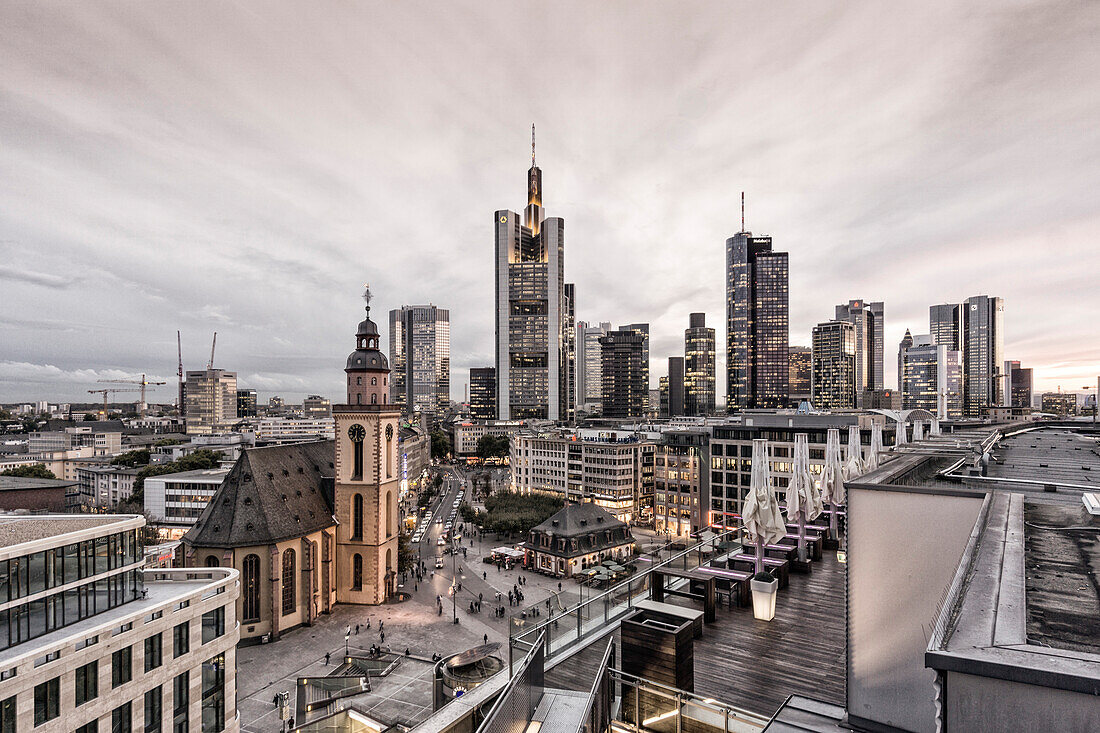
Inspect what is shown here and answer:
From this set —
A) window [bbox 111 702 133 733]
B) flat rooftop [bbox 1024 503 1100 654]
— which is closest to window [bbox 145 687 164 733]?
window [bbox 111 702 133 733]

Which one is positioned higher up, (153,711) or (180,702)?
(153,711)

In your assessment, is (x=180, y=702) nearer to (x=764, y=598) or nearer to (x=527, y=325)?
(x=764, y=598)

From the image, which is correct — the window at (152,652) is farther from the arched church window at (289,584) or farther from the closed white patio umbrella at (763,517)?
the closed white patio umbrella at (763,517)

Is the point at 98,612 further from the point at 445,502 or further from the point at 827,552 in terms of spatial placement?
the point at 445,502

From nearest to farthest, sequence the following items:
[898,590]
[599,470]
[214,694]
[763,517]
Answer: [898,590] → [763,517] → [214,694] → [599,470]

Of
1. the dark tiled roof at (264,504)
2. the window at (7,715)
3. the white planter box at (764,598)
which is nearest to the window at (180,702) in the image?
the window at (7,715)

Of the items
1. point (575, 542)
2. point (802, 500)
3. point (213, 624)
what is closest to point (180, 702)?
point (213, 624)

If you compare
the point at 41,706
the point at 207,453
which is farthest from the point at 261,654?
the point at 207,453
